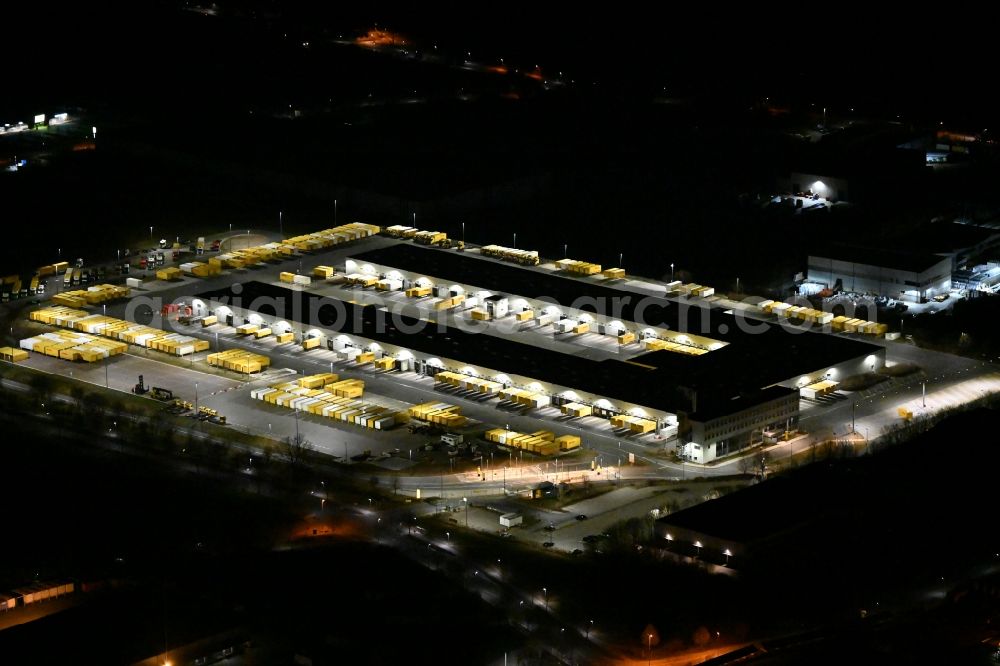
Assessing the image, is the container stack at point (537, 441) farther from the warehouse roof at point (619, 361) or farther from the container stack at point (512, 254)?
the container stack at point (512, 254)

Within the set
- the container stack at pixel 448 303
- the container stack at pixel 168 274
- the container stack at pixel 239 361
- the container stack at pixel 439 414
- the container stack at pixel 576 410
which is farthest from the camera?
the container stack at pixel 168 274

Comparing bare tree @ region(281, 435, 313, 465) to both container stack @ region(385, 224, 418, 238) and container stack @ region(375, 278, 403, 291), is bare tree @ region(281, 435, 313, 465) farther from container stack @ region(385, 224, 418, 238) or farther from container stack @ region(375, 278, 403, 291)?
container stack @ region(385, 224, 418, 238)

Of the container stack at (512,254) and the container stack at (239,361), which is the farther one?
the container stack at (512,254)

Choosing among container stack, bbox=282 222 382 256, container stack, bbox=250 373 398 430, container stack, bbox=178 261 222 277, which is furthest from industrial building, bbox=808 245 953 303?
container stack, bbox=178 261 222 277

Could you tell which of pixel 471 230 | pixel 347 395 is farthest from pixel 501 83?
pixel 347 395

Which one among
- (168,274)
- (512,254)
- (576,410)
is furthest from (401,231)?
(576,410)

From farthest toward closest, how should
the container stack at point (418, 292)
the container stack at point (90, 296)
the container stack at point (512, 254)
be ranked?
the container stack at point (512, 254)
the container stack at point (418, 292)
the container stack at point (90, 296)

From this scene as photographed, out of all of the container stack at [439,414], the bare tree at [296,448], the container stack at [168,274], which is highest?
the container stack at [439,414]

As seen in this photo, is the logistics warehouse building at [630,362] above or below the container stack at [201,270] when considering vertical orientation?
above

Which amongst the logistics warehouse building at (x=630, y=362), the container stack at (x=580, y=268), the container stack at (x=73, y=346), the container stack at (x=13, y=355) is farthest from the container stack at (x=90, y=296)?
the container stack at (x=580, y=268)
